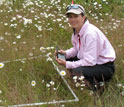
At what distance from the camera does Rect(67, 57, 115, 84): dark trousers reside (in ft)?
8.63

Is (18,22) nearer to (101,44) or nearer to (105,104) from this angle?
(101,44)

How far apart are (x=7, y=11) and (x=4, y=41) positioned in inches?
57.3

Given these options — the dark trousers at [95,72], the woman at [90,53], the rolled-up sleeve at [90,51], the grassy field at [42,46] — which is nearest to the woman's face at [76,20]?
the woman at [90,53]

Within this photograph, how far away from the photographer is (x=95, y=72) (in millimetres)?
2656

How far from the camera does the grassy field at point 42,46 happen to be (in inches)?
102

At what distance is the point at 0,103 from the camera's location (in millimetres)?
2547

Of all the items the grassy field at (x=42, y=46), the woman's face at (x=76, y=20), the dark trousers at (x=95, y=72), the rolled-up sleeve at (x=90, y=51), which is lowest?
the grassy field at (x=42, y=46)

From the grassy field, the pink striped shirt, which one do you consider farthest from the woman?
the grassy field

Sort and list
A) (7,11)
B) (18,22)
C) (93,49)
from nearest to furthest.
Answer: (93,49), (18,22), (7,11)

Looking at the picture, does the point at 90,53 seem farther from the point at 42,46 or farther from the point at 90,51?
the point at 42,46

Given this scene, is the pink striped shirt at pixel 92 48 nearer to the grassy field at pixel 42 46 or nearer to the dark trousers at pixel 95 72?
the dark trousers at pixel 95 72

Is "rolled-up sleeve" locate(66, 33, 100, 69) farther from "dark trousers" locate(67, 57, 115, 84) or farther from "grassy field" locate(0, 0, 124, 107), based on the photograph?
"grassy field" locate(0, 0, 124, 107)

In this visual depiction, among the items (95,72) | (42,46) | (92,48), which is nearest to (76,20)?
(92,48)

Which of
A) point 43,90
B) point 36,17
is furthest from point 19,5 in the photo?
point 43,90
